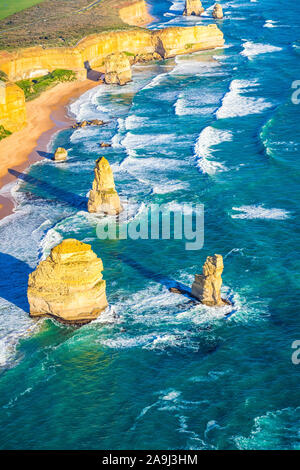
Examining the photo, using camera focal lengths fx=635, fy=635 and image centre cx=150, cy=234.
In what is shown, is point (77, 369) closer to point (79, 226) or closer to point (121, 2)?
point (79, 226)

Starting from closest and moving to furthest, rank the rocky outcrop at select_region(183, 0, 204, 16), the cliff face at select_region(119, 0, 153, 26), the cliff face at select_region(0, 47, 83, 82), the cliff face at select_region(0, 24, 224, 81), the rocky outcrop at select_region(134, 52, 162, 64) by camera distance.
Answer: the cliff face at select_region(0, 47, 83, 82), the cliff face at select_region(0, 24, 224, 81), the rocky outcrop at select_region(134, 52, 162, 64), the rocky outcrop at select_region(183, 0, 204, 16), the cliff face at select_region(119, 0, 153, 26)

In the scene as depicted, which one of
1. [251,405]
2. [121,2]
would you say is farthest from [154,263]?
[121,2]

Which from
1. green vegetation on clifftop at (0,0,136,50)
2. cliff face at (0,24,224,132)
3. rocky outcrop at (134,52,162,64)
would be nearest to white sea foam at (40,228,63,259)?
cliff face at (0,24,224,132)

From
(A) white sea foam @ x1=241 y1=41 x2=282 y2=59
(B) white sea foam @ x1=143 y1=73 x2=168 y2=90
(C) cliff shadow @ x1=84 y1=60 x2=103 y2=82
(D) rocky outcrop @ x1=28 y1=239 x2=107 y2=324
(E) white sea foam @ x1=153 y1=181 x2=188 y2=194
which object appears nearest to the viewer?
(D) rocky outcrop @ x1=28 y1=239 x2=107 y2=324

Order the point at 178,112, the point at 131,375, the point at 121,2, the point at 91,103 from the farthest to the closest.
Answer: the point at 121,2 < the point at 91,103 < the point at 178,112 < the point at 131,375

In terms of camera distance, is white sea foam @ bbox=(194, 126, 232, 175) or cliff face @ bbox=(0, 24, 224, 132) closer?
white sea foam @ bbox=(194, 126, 232, 175)

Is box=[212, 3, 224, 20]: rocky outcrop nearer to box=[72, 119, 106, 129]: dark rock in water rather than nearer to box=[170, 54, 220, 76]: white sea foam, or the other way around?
box=[170, 54, 220, 76]: white sea foam

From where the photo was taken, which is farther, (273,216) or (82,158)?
(82,158)
